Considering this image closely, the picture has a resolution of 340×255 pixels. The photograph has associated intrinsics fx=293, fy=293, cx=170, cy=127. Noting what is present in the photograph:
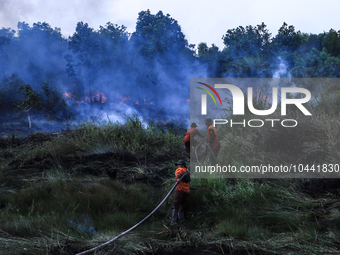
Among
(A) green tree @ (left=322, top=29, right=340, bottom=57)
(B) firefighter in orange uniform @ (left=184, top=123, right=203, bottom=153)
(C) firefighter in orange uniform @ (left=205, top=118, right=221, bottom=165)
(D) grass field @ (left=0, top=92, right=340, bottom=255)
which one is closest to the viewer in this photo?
(D) grass field @ (left=0, top=92, right=340, bottom=255)

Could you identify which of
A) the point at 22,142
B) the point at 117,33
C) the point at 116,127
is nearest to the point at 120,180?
the point at 116,127

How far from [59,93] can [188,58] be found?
9.21m

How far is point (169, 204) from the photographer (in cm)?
601

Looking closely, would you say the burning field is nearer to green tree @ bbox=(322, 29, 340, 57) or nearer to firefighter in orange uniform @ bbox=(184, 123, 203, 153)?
firefighter in orange uniform @ bbox=(184, 123, 203, 153)

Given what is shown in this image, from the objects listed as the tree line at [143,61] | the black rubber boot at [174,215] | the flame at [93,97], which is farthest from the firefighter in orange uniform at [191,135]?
the flame at [93,97]

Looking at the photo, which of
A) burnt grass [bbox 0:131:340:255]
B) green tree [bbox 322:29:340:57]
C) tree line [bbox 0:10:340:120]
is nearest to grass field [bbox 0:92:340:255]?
burnt grass [bbox 0:131:340:255]

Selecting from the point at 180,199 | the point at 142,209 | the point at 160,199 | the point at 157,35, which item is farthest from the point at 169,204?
the point at 157,35

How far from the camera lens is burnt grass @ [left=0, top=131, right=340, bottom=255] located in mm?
4176

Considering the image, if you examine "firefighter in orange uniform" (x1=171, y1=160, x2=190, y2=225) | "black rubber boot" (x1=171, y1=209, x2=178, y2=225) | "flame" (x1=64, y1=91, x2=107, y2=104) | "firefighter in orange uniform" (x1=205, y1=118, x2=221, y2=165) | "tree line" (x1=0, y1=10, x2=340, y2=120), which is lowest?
"black rubber boot" (x1=171, y1=209, x2=178, y2=225)

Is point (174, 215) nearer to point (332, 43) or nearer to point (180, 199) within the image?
point (180, 199)

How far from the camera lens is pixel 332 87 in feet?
35.9

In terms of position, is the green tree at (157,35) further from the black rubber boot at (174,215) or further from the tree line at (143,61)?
the black rubber boot at (174,215)

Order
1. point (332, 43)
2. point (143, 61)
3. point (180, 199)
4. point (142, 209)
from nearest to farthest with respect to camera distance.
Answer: point (180, 199)
point (142, 209)
point (143, 61)
point (332, 43)

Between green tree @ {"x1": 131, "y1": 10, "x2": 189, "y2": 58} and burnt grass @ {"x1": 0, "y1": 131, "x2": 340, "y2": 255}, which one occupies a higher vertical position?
green tree @ {"x1": 131, "y1": 10, "x2": 189, "y2": 58}
